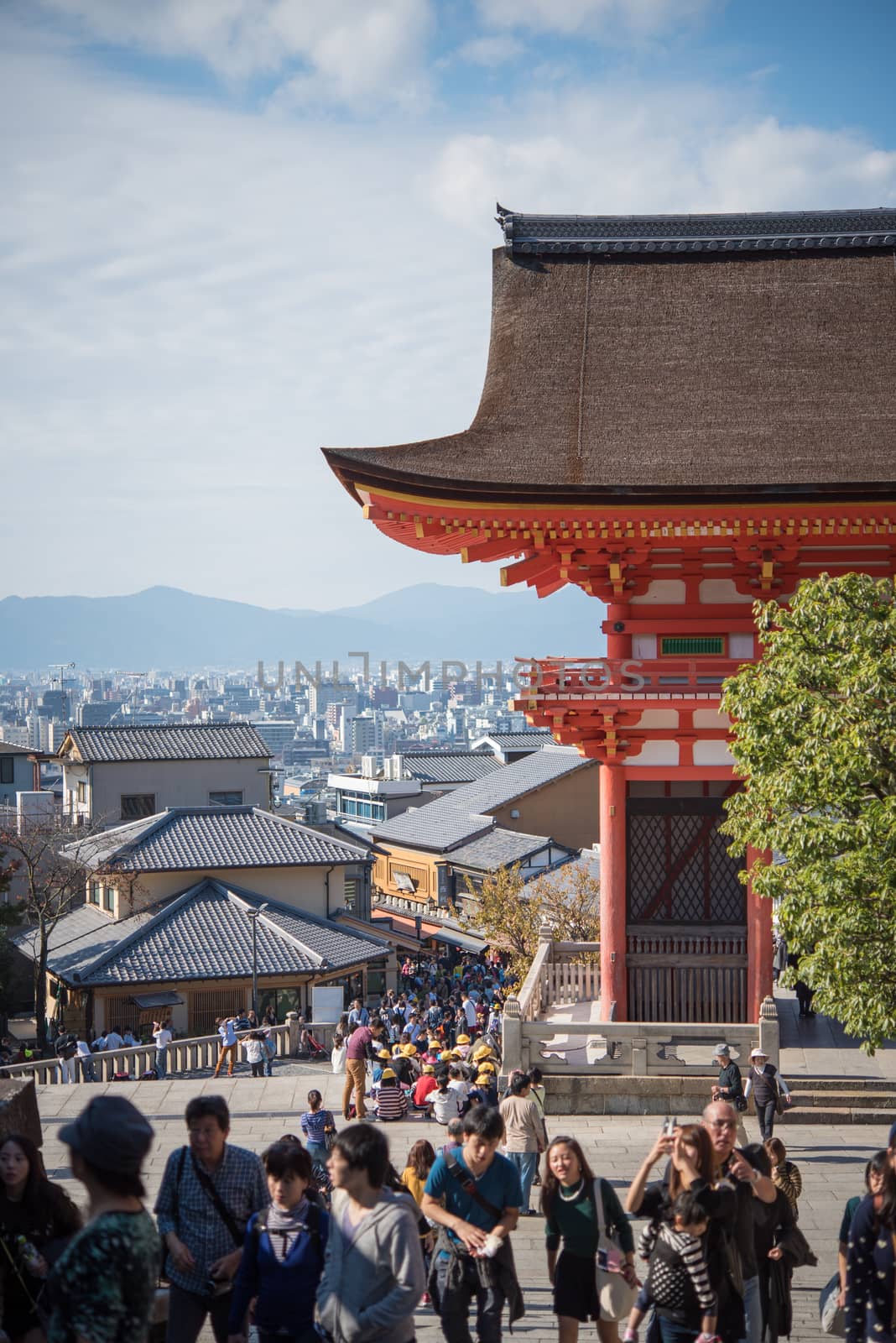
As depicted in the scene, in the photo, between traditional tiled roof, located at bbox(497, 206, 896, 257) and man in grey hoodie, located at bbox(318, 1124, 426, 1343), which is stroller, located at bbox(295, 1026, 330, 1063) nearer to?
traditional tiled roof, located at bbox(497, 206, 896, 257)

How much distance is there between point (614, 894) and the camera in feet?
62.6

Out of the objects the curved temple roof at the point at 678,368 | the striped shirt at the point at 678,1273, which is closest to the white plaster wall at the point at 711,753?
the curved temple roof at the point at 678,368

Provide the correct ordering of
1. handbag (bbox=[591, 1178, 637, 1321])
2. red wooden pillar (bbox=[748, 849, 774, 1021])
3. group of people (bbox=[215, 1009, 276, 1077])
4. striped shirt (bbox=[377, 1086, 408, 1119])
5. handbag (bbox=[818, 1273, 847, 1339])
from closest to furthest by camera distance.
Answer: handbag (bbox=[818, 1273, 847, 1339])
handbag (bbox=[591, 1178, 637, 1321])
striped shirt (bbox=[377, 1086, 408, 1119])
red wooden pillar (bbox=[748, 849, 774, 1021])
group of people (bbox=[215, 1009, 276, 1077])

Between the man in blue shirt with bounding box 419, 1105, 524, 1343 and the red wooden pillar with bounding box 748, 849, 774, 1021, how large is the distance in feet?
37.9

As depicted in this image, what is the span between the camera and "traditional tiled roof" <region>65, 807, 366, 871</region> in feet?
141

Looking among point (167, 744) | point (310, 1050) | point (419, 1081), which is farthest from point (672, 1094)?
point (167, 744)

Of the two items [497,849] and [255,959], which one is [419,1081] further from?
[497,849]

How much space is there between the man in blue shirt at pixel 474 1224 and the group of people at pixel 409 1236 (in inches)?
0.4

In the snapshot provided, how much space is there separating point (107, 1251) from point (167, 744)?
5979 centimetres

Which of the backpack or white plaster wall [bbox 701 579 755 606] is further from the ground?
white plaster wall [bbox 701 579 755 606]

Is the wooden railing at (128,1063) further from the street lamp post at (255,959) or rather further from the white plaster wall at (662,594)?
the white plaster wall at (662,594)

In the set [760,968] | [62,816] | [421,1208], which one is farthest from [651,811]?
[62,816]

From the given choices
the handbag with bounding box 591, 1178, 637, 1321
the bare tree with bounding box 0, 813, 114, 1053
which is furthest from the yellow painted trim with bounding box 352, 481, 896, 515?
the bare tree with bounding box 0, 813, 114, 1053

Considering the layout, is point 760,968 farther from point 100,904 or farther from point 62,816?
point 62,816
